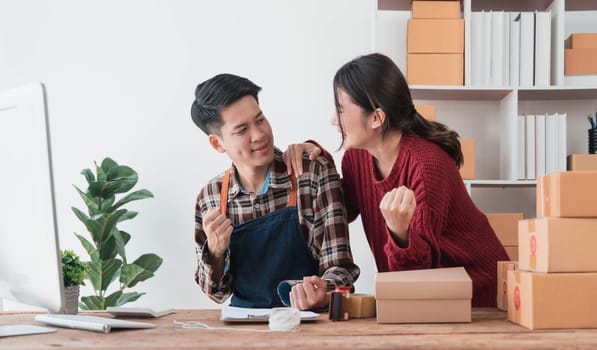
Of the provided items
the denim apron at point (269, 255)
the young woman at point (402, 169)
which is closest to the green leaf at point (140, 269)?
the denim apron at point (269, 255)

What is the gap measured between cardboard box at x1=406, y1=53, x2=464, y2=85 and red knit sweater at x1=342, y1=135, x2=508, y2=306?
113 centimetres

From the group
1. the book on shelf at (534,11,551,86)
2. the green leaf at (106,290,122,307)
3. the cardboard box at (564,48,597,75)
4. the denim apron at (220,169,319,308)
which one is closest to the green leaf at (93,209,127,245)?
the green leaf at (106,290,122,307)

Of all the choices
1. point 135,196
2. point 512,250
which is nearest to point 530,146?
point 512,250

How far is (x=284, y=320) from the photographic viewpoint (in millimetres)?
1274

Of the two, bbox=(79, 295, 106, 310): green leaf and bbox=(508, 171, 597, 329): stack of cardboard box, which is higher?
bbox=(508, 171, 597, 329): stack of cardboard box

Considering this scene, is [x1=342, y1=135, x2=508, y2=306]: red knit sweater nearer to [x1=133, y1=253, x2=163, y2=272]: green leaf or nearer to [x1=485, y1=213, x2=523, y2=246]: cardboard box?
[x1=485, y1=213, x2=523, y2=246]: cardboard box

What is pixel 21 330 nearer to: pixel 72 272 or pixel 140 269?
pixel 72 272

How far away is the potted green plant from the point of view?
10.6 ft

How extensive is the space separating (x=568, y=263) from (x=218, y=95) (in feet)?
3.90

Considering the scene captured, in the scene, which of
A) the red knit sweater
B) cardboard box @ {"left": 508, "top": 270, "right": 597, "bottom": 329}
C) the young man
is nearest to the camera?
cardboard box @ {"left": 508, "top": 270, "right": 597, "bottom": 329}

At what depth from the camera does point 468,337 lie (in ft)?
3.82

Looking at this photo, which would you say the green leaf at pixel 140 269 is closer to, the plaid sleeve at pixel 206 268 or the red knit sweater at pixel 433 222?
the plaid sleeve at pixel 206 268

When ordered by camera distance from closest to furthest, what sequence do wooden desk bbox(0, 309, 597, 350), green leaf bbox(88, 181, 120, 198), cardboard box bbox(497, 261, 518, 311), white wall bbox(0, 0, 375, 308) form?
wooden desk bbox(0, 309, 597, 350) → cardboard box bbox(497, 261, 518, 311) → green leaf bbox(88, 181, 120, 198) → white wall bbox(0, 0, 375, 308)

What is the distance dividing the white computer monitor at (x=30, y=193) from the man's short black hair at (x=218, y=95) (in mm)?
875
